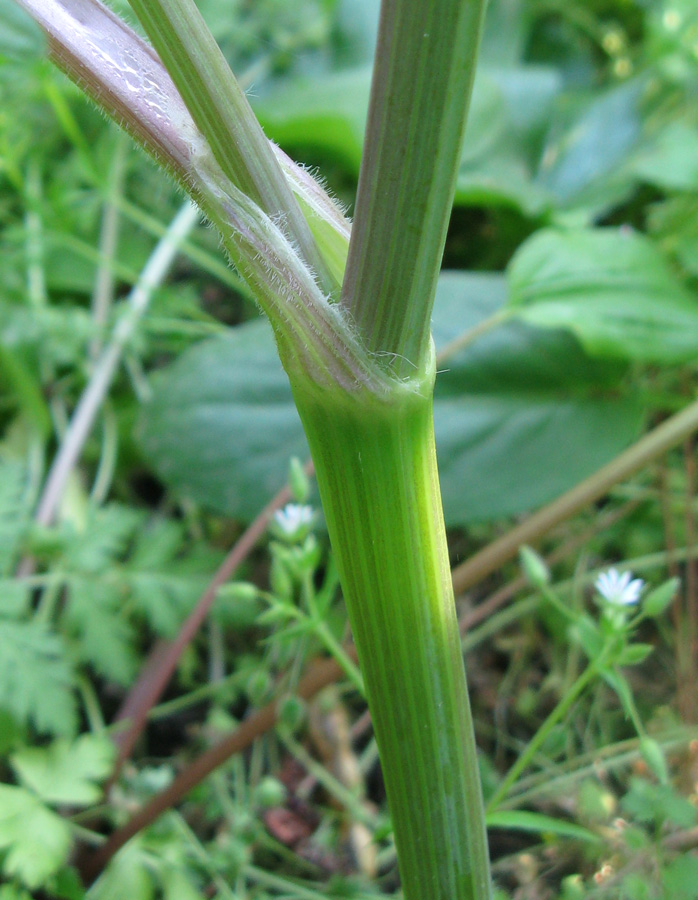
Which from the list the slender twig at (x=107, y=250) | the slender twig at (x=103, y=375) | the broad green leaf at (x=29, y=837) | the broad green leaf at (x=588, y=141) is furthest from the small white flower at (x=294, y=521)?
the broad green leaf at (x=588, y=141)

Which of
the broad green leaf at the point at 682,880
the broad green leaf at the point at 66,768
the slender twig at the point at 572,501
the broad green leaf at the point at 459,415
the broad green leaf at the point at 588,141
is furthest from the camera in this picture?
the broad green leaf at the point at 588,141

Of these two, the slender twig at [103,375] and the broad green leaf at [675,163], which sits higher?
the broad green leaf at [675,163]

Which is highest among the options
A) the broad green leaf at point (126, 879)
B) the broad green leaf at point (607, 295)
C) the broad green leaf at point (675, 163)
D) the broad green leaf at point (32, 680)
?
the broad green leaf at point (675, 163)

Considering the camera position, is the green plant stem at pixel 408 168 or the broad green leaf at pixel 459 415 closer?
the green plant stem at pixel 408 168

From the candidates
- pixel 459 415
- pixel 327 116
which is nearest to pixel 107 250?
pixel 327 116

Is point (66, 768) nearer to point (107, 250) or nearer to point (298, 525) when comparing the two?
point (298, 525)

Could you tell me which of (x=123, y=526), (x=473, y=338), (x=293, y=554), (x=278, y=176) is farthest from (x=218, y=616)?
(x=278, y=176)

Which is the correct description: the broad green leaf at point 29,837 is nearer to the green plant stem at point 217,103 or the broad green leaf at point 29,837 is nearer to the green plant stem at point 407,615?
the green plant stem at point 407,615
